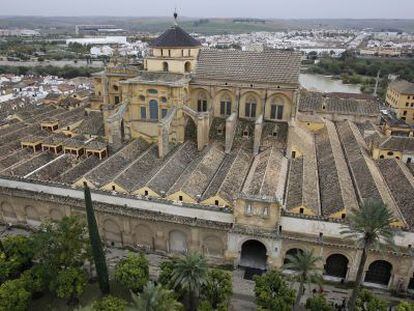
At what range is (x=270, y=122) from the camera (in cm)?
4794

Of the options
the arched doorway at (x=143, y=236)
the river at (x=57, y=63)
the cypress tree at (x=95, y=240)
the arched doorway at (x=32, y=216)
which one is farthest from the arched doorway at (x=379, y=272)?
the river at (x=57, y=63)

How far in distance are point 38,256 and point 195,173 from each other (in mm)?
16124

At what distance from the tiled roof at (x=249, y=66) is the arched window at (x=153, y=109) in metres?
6.32

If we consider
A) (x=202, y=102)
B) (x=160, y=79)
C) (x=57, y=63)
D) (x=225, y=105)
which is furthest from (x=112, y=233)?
(x=57, y=63)

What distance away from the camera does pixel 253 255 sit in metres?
35.1

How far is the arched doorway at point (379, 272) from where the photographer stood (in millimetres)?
31297

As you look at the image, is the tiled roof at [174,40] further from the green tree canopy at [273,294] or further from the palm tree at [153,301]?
the palm tree at [153,301]

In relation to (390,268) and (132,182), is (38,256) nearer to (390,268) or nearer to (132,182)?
(132,182)

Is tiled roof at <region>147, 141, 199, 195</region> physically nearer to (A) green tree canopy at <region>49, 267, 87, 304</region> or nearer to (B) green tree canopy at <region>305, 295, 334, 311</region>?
(A) green tree canopy at <region>49, 267, 87, 304</region>

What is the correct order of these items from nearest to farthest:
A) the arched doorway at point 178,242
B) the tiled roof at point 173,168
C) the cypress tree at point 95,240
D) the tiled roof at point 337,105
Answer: the cypress tree at point 95,240, the arched doorway at point 178,242, the tiled roof at point 173,168, the tiled roof at point 337,105

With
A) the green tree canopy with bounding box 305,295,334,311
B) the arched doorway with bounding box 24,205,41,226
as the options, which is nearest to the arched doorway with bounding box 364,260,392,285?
the green tree canopy with bounding box 305,295,334,311

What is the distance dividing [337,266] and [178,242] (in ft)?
46.9

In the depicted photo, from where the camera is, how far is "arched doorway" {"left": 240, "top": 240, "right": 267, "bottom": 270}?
34.1 m

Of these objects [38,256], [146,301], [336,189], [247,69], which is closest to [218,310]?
[146,301]
